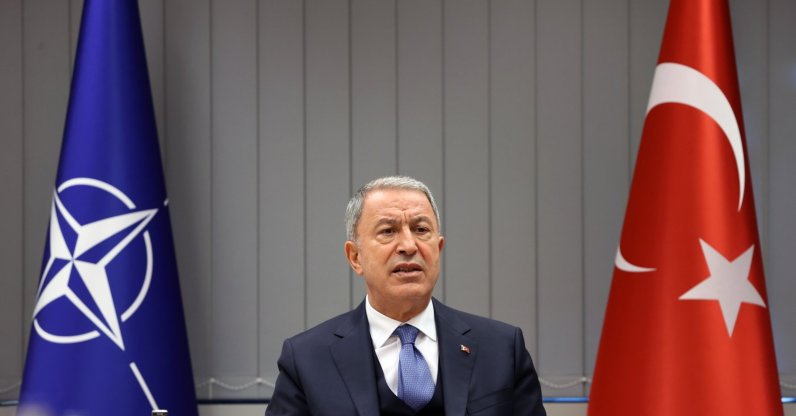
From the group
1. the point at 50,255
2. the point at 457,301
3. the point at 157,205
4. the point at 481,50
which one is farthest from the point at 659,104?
the point at 50,255

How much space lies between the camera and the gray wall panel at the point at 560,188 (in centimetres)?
405

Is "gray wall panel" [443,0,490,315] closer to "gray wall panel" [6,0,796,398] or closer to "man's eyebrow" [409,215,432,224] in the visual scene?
"gray wall panel" [6,0,796,398]

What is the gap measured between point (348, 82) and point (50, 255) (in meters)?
1.40

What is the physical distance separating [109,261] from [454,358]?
1734mm

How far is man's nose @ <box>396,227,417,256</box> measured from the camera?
222 cm

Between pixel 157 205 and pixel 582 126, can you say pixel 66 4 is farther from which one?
pixel 582 126

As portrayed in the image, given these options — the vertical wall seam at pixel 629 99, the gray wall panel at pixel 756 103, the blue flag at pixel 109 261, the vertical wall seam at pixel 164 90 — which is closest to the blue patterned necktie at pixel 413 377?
the blue flag at pixel 109 261

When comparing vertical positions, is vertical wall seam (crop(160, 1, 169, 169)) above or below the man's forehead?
above

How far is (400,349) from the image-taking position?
2266mm

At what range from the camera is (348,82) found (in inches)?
161

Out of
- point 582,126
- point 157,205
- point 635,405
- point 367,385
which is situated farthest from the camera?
point 582,126

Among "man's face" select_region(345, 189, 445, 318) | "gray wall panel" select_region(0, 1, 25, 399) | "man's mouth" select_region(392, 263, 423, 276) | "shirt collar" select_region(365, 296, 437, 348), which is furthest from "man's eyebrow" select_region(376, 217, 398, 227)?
"gray wall panel" select_region(0, 1, 25, 399)

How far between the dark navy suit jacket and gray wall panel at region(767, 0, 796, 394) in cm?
206

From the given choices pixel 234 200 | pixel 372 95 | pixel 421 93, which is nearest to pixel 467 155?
pixel 421 93
